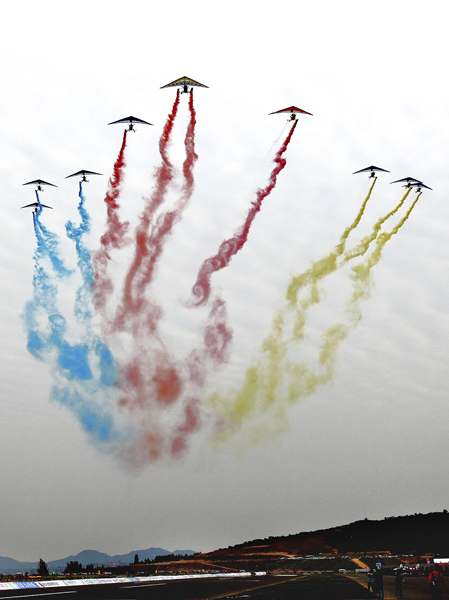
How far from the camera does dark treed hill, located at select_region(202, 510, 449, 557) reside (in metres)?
149

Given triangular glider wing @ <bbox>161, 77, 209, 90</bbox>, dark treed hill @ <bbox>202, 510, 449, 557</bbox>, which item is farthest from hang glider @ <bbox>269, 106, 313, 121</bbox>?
dark treed hill @ <bbox>202, 510, 449, 557</bbox>

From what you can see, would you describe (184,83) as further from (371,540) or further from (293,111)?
(371,540)

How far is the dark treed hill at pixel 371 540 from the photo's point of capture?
14938 centimetres

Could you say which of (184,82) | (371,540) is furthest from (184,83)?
(371,540)

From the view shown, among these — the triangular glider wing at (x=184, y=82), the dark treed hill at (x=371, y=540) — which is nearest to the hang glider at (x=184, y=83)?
the triangular glider wing at (x=184, y=82)

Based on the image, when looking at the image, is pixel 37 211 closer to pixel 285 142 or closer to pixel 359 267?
pixel 285 142

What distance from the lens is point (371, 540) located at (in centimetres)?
16212

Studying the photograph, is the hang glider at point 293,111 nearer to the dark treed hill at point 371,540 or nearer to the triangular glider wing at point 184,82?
the triangular glider wing at point 184,82

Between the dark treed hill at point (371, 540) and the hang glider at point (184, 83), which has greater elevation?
the hang glider at point (184, 83)

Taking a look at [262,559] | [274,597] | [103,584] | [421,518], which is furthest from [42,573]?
[421,518]

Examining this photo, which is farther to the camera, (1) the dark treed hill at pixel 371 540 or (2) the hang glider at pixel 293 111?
(1) the dark treed hill at pixel 371 540

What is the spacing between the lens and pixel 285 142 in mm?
95500

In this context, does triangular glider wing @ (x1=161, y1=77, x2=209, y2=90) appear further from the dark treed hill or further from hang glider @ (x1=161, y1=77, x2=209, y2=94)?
the dark treed hill

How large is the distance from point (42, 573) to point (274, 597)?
73.3 m
